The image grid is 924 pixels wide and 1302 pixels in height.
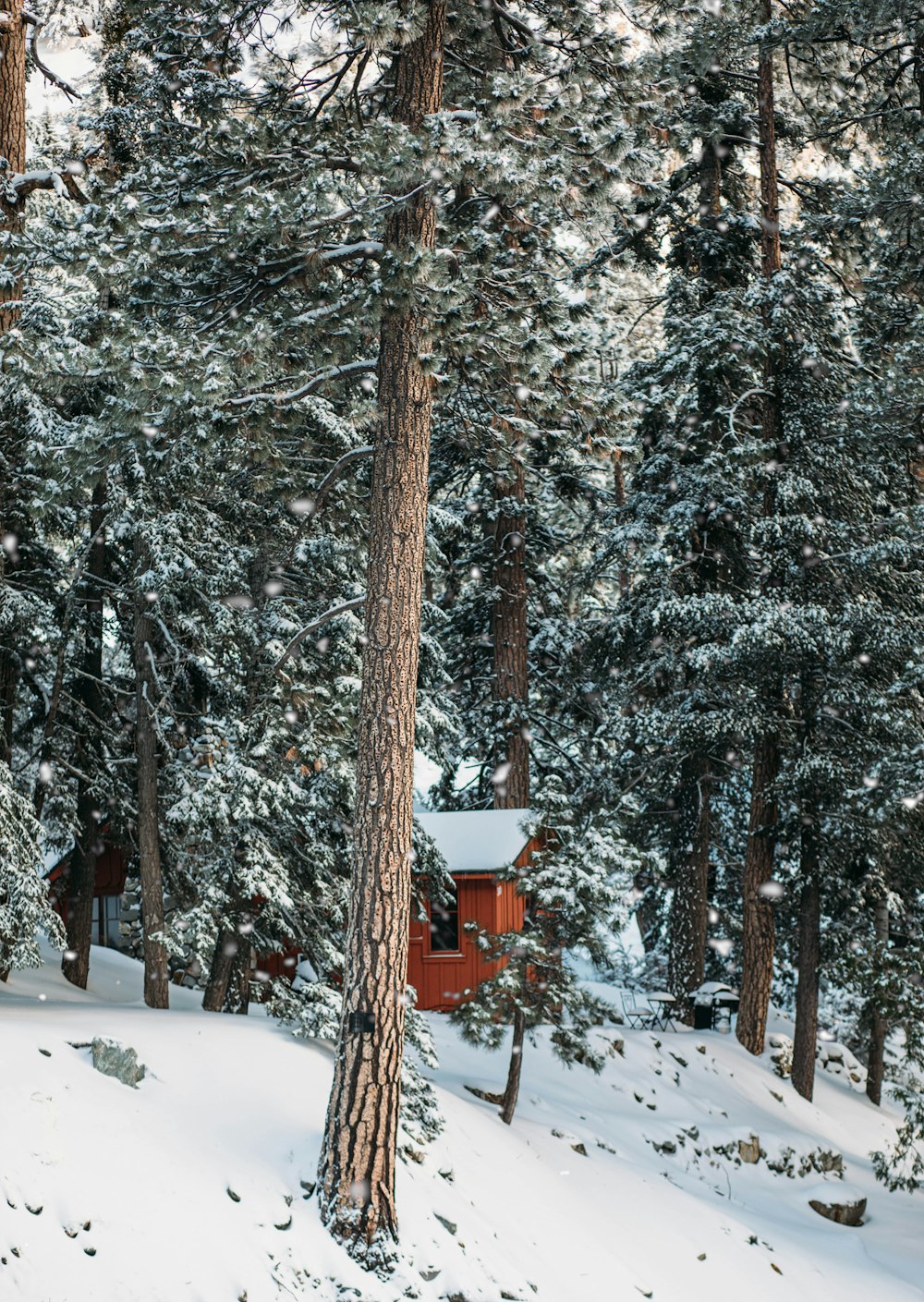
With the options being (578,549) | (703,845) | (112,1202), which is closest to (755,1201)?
(703,845)

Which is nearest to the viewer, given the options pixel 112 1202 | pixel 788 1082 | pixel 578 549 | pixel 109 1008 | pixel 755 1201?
pixel 112 1202

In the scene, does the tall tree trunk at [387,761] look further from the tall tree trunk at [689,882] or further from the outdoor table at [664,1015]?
the outdoor table at [664,1015]

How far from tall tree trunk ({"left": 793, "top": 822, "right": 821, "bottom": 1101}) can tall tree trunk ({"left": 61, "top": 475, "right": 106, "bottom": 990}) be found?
32.2 ft

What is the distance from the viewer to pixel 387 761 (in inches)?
318

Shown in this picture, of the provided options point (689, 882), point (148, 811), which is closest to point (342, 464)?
point (148, 811)

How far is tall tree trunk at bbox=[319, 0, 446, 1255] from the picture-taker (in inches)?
300

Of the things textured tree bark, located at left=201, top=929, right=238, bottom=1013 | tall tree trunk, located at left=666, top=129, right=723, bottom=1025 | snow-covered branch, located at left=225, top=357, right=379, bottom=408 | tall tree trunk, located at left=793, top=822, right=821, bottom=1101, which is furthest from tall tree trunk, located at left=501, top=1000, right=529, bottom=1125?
tall tree trunk, located at left=666, top=129, right=723, bottom=1025

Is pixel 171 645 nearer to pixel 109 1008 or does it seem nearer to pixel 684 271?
pixel 109 1008

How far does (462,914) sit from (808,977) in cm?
545

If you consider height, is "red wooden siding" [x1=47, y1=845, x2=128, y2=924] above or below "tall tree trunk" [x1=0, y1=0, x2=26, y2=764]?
below

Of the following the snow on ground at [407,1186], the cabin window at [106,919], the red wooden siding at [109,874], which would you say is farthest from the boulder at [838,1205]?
the cabin window at [106,919]

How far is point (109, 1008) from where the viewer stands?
1134 centimetres

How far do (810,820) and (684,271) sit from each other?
9.39 metres

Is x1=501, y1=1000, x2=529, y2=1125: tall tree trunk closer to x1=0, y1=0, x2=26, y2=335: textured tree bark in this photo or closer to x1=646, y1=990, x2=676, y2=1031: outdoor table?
x1=646, y1=990, x2=676, y2=1031: outdoor table
